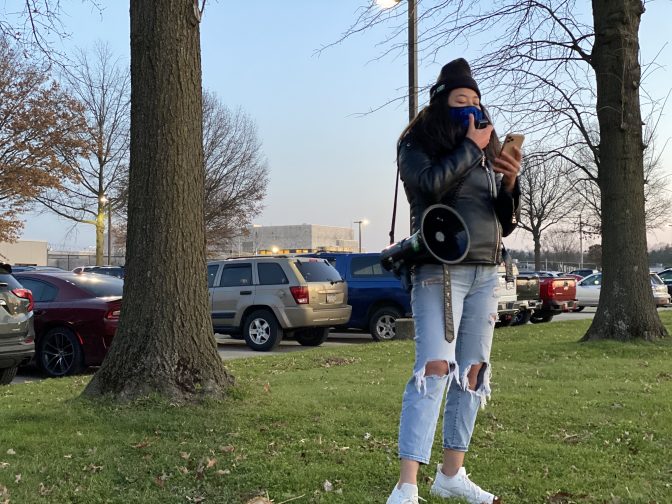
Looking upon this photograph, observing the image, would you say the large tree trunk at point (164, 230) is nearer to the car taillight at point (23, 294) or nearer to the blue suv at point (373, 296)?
the car taillight at point (23, 294)

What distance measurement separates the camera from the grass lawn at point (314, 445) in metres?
3.45

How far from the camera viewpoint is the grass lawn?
3449 mm

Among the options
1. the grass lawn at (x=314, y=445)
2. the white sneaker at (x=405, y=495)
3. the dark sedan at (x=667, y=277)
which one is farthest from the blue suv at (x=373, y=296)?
the dark sedan at (x=667, y=277)

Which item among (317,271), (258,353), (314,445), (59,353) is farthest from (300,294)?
(314,445)

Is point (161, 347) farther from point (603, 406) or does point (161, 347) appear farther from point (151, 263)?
point (603, 406)

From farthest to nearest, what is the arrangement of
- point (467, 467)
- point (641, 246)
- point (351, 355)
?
point (641, 246), point (351, 355), point (467, 467)

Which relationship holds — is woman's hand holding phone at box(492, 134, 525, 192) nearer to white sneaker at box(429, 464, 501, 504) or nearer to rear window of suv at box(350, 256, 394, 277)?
white sneaker at box(429, 464, 501, 504)

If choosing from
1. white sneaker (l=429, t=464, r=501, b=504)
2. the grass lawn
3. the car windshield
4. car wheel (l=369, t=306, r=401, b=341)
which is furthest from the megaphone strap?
car wheel (l=369, t=306, r=401, b=341)

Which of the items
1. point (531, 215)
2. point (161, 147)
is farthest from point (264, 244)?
point (161, 147)

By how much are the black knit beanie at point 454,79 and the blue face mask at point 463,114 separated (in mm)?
97

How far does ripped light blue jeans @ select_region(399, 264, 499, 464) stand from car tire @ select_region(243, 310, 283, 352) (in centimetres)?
938

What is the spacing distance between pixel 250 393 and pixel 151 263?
1.28 meters

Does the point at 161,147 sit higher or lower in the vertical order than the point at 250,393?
higher

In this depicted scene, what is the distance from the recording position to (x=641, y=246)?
10.3 m
